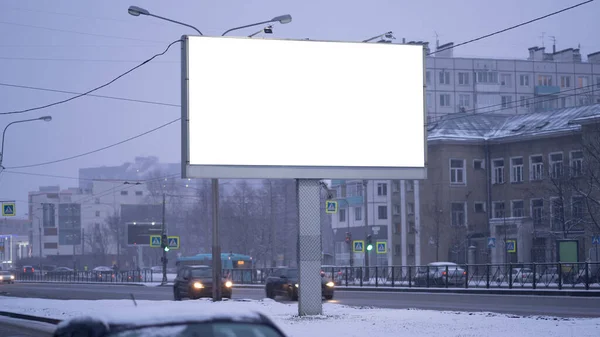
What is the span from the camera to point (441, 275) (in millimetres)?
46406

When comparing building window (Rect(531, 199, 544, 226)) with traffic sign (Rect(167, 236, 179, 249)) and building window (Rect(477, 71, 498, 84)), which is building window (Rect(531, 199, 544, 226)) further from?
building window (Rect(477, 71, 498, 84))

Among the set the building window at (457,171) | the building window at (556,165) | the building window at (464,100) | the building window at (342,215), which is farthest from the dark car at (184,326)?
the building window at (464,100)

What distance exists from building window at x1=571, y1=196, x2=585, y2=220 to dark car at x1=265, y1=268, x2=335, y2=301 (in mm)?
27566

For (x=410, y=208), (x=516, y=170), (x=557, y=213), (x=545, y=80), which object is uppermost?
(x=545, y=80)

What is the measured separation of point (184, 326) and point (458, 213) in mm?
67272

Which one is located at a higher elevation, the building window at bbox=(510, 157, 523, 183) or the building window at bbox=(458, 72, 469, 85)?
the building window at bbox=(458, 72, 469, 85)

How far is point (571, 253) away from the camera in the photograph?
143 ft

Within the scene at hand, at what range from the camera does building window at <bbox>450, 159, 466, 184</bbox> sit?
235ft

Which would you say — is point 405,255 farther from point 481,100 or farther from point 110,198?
point 110,198

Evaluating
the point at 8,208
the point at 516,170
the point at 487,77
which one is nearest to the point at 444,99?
the point at 487,77

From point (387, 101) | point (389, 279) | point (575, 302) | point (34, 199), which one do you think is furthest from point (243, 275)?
point (34, 199)

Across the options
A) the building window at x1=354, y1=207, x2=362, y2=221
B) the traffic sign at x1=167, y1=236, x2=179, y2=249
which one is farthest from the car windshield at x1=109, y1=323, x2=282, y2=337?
the building window at x1=354, y1=207, x2=362, y2=221

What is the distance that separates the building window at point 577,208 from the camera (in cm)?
5750

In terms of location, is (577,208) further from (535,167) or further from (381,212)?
(381,212)
